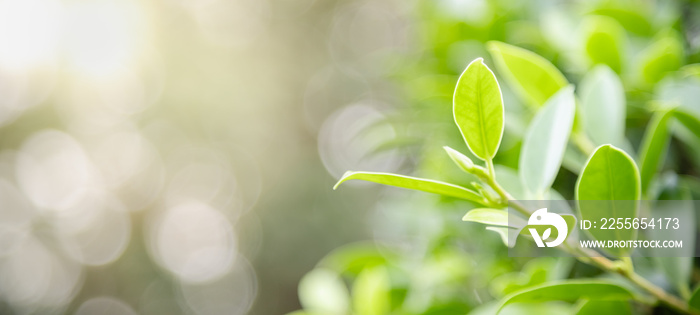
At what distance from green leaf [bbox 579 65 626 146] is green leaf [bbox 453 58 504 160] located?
138 mm

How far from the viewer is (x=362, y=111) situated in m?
2.70

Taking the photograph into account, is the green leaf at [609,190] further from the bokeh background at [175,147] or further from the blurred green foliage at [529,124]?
the bokeh background at [175,147]

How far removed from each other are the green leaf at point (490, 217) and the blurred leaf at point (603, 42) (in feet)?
0.80

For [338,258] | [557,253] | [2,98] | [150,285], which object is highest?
[557,253]

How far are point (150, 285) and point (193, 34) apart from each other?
1.70m

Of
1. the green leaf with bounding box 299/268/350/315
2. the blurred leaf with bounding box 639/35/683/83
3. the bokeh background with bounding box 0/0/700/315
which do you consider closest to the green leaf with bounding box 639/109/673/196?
the blurred leaf with bounding box 639/35/683/83

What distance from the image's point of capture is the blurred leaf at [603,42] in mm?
431

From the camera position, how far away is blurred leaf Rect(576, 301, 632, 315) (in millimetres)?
322

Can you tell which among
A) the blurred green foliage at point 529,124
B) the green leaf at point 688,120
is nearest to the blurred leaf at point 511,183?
the blurred green foliage at point 529,124

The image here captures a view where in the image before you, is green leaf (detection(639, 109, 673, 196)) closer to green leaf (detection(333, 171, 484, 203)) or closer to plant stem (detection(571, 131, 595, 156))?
plant stem (detection(571, 131, 595, 156))

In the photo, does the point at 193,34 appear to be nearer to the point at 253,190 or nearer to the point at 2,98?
the point at 253,190

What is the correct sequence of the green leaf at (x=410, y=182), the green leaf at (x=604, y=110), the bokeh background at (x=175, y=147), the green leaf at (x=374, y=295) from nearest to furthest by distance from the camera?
the green leaf at (x=410, y=182)
the green leaf at (x=604, y=110)
the green leaf at (x=374, y=295)
the bokeh background at (x=175, y=147)

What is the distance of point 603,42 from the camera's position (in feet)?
1.44

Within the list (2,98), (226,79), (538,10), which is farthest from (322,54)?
(538,10)
